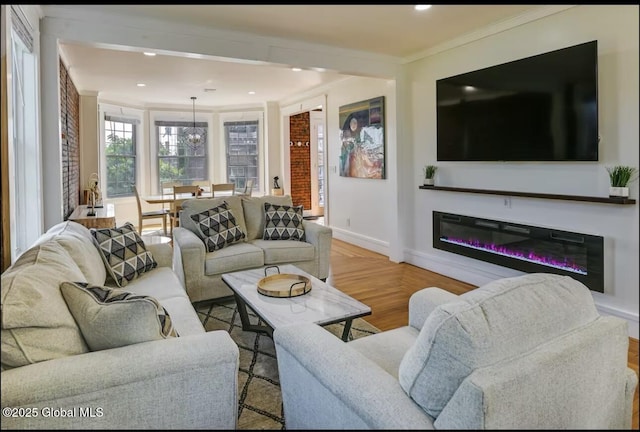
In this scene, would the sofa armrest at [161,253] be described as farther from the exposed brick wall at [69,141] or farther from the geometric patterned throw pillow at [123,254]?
the exposed brick wall at [69,141]

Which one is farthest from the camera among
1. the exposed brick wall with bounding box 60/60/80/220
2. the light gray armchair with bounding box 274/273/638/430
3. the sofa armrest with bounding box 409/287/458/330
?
the exposed brick wall with bounding box 60/60/80/220

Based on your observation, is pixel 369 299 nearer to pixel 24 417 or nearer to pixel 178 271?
pixel 178 271

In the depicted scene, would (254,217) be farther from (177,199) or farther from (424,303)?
(177,199)

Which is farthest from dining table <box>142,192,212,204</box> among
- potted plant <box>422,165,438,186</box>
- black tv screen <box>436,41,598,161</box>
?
black tv screen <box>436,41,598,161</box>

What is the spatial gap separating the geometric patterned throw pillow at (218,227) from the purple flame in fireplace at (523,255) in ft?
7.18

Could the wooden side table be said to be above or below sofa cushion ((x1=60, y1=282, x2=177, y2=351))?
above

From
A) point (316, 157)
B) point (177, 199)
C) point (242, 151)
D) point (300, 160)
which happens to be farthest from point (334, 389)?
point (242, 151)

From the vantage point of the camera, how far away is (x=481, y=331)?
1032 millimetres

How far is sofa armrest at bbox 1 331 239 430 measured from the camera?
1.21m

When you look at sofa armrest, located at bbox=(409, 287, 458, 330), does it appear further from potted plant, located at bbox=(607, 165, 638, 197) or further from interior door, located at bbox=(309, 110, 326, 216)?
interior door, located at bbox=(309, 110, 326, 216)

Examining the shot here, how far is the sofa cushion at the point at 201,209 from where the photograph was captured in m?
3.89

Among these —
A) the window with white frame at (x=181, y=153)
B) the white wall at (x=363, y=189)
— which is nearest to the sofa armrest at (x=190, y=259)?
the white wall at (x=363, y=189)

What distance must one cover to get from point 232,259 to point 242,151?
18.1 feet

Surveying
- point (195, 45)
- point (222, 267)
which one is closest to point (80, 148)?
point (195, 45)
